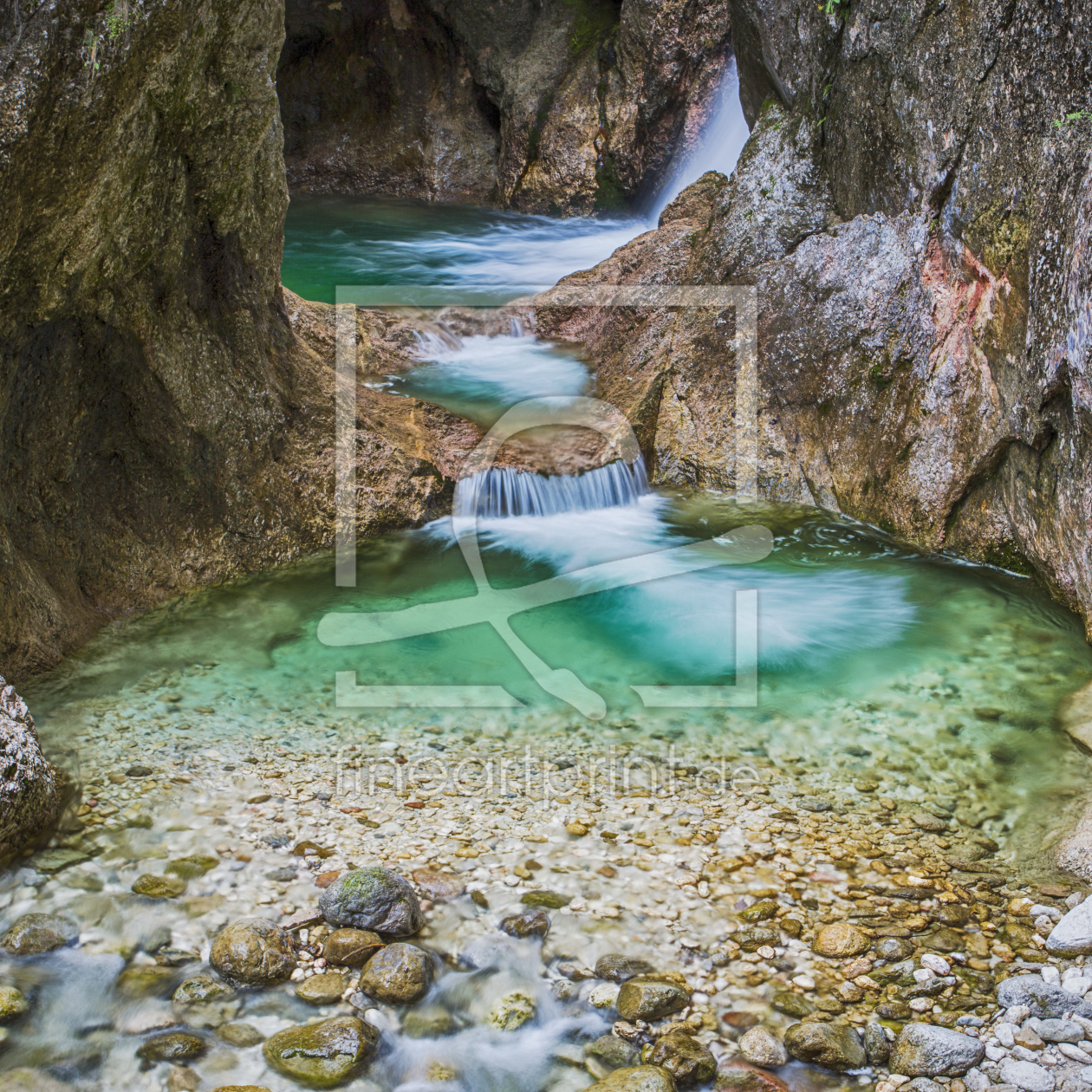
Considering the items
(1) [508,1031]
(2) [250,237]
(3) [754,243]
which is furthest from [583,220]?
(1) [508,1031]

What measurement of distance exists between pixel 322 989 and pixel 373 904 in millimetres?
309

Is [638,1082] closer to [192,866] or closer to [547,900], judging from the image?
[547,900]

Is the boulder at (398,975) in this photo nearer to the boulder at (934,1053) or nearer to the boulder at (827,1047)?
the boulder at (827,1047)

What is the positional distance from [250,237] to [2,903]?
13.2 feet

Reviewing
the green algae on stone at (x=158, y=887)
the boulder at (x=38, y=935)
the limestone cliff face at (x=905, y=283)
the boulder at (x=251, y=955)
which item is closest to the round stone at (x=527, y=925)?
the boulder at (x=251, y=955)

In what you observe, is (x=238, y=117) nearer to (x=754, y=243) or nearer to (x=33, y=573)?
(x=33, y=573)

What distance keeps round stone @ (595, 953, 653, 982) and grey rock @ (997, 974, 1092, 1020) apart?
108 cm

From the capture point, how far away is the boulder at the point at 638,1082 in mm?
2672

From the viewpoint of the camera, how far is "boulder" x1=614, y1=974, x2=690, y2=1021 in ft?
9.70

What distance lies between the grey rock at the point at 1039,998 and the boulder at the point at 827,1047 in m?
0.50

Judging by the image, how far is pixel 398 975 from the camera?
3.05 m

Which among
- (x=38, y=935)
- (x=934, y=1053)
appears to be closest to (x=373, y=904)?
(x=38, y=935)

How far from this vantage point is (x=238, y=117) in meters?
5.41

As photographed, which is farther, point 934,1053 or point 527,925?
point 527,925
